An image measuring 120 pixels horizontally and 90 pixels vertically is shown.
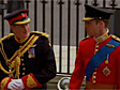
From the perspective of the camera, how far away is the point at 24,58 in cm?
446

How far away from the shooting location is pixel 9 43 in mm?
4496

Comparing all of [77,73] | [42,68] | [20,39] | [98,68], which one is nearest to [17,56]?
[20,39]

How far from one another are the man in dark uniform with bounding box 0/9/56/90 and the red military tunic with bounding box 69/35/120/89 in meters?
0.27

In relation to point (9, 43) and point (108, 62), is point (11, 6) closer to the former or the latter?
point (9, 43)

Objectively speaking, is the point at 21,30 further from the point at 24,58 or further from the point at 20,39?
the point at 24,58

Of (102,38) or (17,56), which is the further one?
(17,56)

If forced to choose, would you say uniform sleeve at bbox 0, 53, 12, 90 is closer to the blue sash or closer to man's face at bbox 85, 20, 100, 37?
the blue sash

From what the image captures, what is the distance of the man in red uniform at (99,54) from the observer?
4273 mm

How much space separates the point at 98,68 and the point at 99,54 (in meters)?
0.14

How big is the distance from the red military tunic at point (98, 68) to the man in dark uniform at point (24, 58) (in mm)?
266

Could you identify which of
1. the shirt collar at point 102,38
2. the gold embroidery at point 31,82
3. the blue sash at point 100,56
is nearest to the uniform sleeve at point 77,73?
the blue sash at point 100,56

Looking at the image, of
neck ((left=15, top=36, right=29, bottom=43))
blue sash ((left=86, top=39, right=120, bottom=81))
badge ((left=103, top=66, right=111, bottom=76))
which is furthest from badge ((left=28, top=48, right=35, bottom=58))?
badge ((left=103, top=66, right=111, bottom=76))

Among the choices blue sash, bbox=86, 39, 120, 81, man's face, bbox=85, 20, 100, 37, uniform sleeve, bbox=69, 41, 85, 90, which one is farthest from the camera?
uniform sleeve, bbox=69, 41, 85, 90

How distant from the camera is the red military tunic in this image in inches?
170
